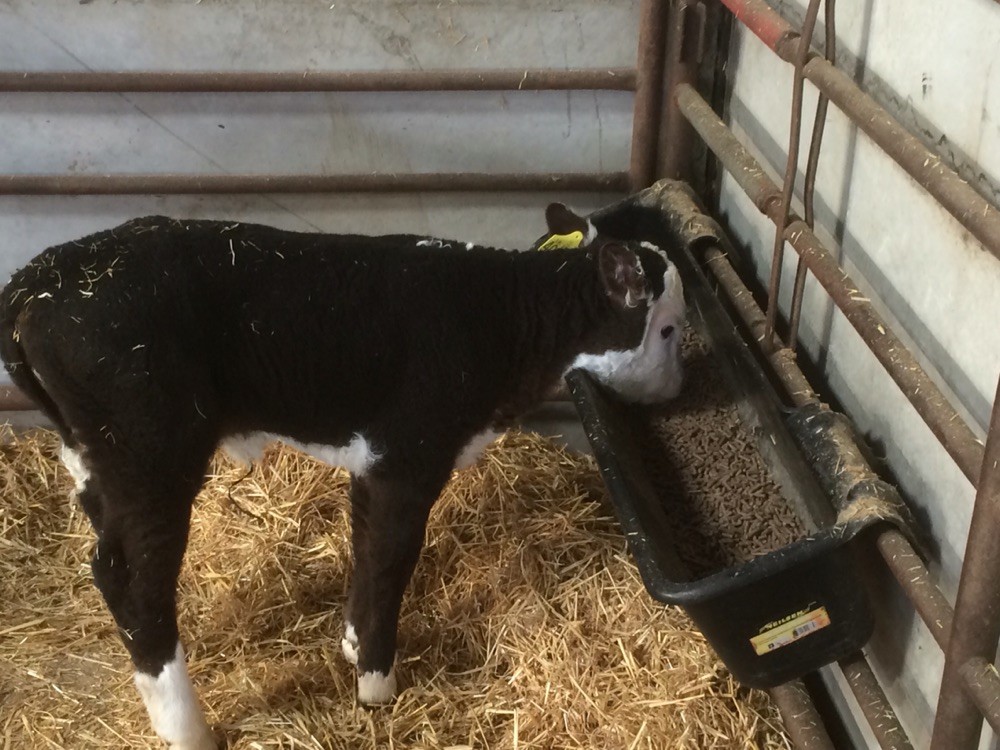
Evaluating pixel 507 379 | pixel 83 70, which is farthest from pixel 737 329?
pixel 83 70

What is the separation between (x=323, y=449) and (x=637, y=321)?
0.94m

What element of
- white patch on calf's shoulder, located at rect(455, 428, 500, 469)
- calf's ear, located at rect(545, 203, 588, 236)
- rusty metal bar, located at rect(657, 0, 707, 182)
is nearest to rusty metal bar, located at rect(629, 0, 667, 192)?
rusty metal bar, located at rect(657, 0, 707, 182)

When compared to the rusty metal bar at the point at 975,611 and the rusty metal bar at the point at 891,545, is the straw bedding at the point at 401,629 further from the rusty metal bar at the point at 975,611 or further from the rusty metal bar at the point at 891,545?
the rusty metal bar at the point at 975,611

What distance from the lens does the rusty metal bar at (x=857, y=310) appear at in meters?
1.72

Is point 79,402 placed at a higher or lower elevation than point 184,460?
higher

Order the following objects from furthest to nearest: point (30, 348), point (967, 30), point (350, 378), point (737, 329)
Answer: point (737, 329)
point (350, 378)
point (30, 348)
point (967, 30)

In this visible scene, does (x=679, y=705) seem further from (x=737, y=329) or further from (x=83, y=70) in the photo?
(x=83, y=70)

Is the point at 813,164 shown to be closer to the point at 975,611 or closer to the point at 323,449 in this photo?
the point at 975,611

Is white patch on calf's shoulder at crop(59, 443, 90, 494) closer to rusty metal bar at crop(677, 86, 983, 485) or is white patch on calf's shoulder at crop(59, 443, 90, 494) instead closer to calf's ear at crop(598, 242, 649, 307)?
calf's ear at crop(598, 242, 649, 307)

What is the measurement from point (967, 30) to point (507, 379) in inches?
55.0

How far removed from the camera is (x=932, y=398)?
5.98 feet

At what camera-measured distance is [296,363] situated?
2.49m

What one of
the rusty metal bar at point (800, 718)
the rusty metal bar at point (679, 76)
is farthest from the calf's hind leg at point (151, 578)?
the rusty metal bar at point (679, 76)

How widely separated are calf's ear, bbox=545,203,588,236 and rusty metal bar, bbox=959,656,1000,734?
1843mm
